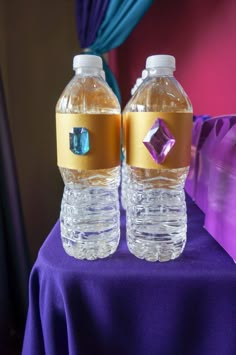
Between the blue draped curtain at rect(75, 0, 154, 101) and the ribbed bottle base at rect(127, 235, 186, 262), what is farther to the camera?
the blue draped curtain at rect(75, 0, 154, 101)

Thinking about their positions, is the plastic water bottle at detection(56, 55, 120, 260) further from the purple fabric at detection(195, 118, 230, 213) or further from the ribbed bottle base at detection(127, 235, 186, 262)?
the purple fabric at detection(195, 118, 230, 213)

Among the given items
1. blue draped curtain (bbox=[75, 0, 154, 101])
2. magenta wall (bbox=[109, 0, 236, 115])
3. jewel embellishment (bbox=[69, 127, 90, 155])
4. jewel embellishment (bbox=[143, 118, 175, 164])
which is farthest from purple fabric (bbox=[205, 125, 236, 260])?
blue draped curtain (bbox=[75, 0, 154, 101])

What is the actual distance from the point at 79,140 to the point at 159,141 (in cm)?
16

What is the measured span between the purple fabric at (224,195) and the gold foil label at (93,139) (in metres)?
0.26

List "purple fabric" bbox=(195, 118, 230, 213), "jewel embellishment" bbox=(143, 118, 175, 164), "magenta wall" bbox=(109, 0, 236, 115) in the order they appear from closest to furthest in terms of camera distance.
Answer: "jewel embellishment" bbox=(143, 118, 175, 164) → "purple fabric" bbox=(195, 118, 230, 213) → "magenta wall" bbox=(109, 0, 236, 115)

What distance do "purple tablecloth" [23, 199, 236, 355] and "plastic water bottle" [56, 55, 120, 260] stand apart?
0.07m

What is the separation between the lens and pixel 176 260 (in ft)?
1.85

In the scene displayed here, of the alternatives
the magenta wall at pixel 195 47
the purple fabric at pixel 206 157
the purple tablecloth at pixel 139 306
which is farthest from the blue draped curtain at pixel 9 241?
the magenta wall at pixel 195 47

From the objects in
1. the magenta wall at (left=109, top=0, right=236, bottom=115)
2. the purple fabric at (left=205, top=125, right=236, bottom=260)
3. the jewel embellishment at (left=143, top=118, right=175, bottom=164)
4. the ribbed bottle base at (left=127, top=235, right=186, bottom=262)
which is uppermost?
the magenta wall at (left=109, top=0, right=236, bottom=115)

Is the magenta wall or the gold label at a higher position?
A: the magenta wall

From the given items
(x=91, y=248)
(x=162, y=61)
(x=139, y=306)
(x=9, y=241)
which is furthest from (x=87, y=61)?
(x=9, y=241)

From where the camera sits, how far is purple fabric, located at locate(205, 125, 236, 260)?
56 cm

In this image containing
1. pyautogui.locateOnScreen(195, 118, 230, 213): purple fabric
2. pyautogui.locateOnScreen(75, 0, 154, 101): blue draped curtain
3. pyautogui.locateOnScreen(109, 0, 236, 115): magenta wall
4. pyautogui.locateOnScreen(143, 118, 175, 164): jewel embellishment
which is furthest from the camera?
pyautogui.locateOnScreen(75, 0, 154, 101): blue draped curtain

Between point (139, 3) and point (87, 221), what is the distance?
3.92 feet
